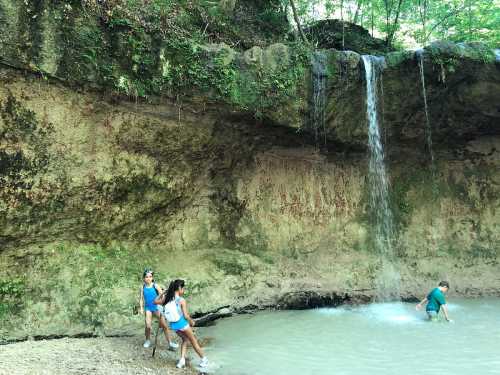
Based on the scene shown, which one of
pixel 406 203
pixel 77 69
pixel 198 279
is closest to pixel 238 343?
pixel 198 279

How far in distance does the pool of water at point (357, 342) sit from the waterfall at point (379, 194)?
1401 mm

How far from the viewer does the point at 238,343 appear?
7207mm

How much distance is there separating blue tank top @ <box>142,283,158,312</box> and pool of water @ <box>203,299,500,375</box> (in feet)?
3.89

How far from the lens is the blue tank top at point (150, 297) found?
266 inches

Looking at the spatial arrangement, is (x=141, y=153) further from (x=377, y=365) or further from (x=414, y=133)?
(x=414, y=133)

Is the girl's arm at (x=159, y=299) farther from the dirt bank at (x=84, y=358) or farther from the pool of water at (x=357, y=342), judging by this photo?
the pool of water at (x=357, y=342)

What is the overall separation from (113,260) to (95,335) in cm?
156

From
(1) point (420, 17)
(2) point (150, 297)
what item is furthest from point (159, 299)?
(1) point (420, 17)

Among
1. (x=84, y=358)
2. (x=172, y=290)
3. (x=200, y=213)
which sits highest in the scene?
(x=200, y=213)

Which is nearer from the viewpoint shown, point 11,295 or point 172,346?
point 172,346

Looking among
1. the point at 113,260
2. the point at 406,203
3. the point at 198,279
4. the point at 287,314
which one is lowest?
the point at 287,314

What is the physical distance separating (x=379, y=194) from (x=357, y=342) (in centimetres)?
582

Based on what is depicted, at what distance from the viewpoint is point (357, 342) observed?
23.2 ft

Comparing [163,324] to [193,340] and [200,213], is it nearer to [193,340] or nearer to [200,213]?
[193,340]
